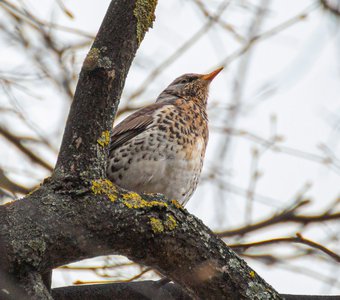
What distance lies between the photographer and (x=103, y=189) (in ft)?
9.02

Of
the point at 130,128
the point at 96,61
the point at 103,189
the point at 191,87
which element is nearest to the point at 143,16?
the point at 96,61

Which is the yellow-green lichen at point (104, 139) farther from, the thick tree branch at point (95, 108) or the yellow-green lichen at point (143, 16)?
the yellow-green lichen at point (143, 16)

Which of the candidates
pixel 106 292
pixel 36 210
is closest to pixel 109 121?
pixel 36 210

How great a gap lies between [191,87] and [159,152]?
1.90 metres

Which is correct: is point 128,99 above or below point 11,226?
above

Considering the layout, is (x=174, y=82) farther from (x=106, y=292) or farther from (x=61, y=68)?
(x=106, y=292)

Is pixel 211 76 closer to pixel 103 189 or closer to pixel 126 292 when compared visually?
pixel 126 292

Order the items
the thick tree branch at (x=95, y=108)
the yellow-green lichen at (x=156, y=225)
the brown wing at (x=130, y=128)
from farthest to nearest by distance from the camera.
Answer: the brown wing at (x=130, y=128)
the thick tree branch at (x=95, y=108)
the yellow-green lichen at (x=156, y=225)

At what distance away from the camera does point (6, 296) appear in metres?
2.19

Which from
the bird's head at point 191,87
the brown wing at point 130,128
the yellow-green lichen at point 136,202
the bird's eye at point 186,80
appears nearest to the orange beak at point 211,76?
the bird's head at point 191,87

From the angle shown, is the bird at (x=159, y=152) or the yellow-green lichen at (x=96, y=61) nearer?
the yellow-green lichen at (x=96, y=61)

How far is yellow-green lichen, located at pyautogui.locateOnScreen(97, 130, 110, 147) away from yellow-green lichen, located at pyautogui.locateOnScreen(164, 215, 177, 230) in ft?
1.54

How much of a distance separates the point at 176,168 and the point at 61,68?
6.44 ft

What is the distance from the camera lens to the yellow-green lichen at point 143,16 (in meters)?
3.06
